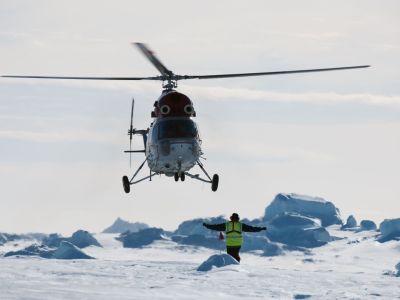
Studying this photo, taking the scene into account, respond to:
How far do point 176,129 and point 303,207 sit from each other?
166 metres

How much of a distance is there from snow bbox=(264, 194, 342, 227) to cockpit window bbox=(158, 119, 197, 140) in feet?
519

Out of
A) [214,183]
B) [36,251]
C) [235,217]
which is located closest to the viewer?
[235,217]

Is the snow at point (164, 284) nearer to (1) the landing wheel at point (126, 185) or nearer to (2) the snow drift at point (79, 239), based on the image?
(2) the snow drift at point (79, 239)

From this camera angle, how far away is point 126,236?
19588cm

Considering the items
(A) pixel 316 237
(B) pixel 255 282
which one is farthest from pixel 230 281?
(A) pixel 316 237

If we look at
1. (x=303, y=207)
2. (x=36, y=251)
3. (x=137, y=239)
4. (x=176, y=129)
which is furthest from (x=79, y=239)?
(x=176, y=129)

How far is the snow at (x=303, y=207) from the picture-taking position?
7180 inches

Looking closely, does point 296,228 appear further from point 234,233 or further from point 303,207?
point 234,233

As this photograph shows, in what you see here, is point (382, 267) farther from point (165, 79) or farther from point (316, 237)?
point (165, 79)

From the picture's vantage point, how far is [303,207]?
187250 mm

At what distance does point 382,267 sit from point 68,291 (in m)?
116

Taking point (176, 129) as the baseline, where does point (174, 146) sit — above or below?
below

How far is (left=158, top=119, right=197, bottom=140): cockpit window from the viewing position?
78.8 ft

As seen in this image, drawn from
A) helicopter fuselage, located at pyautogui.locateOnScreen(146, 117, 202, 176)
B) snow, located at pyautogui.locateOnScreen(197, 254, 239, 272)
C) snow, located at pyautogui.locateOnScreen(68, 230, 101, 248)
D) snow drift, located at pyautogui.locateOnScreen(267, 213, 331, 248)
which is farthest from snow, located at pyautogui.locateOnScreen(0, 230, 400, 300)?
snow drift, located at pyautogui.locateOnScreen(267, 213, 331, 248)
